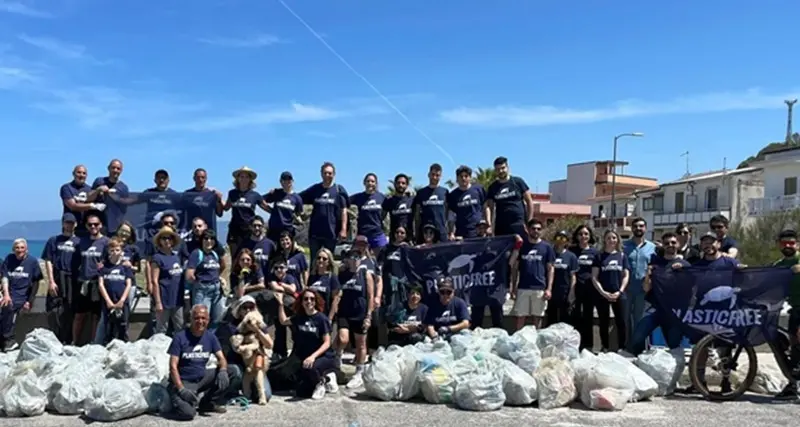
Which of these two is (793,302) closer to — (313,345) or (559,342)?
(559,342)

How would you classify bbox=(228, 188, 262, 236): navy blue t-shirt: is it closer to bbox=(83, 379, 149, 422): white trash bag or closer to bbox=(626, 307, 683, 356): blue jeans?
bbox=(83, 379, 149, 422): white trash bag

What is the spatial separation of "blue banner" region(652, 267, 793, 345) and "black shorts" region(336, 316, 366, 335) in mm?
3744

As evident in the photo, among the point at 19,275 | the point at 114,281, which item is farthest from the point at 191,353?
the point at 19,275

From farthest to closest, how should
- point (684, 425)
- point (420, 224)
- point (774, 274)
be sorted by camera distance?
point (420, 224), point (774, 274), point (684, 425)

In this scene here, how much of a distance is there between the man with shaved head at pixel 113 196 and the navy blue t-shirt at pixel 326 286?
3.51 meters

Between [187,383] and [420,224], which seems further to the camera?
[420,224]

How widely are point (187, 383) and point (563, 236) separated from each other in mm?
5186

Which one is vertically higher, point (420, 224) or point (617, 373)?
point (420, 224)

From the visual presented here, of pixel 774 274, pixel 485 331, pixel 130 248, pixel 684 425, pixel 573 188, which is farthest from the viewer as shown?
pixel 573 188

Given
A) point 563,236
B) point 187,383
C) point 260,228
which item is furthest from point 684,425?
point 260,228

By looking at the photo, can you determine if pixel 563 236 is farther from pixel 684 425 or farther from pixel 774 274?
pixel 684 425

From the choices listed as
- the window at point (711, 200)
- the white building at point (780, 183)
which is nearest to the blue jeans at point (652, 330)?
the white building at point (780, 183)

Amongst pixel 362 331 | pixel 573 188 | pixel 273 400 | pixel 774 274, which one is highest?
pixel 573 188

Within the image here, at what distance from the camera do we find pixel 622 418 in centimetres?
714
